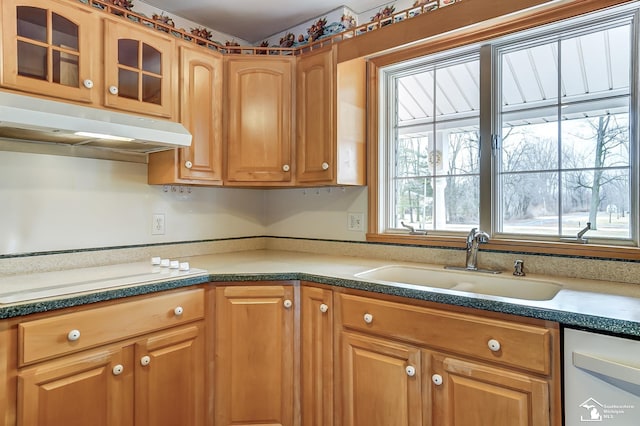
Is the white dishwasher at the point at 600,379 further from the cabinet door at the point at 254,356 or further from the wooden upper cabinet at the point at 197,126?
the wooden upper cabinet at the point at 197,126

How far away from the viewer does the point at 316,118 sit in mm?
2191

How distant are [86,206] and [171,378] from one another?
38.7 inches

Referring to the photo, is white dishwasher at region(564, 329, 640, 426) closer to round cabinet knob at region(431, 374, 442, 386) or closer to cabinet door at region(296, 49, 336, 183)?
round cabinet knob at region(431, 374, 442, 386)

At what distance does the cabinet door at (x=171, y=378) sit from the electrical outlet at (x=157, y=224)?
0.75m

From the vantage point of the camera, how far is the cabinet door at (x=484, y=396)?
1201 mm

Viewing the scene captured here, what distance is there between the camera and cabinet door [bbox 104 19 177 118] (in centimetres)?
176

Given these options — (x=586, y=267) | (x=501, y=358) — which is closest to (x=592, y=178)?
(x=586, y=267)

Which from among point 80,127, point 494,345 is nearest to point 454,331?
point 494,345

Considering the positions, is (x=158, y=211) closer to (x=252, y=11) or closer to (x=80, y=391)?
(x=80, y=391)

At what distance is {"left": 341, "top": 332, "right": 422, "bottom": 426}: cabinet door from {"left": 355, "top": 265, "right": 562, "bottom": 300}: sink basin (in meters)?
0.28

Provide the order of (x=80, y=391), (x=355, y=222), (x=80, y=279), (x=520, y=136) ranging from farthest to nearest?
1. (x=355, y=222)
2. (x=520, y=136)
3. (x=80, y=279)
4. (x=80, y=391)

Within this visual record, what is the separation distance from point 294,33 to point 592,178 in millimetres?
1993

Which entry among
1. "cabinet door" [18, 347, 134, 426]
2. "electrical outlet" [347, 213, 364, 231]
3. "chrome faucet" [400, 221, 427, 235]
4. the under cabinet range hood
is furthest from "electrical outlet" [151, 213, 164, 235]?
"chrome faucet" [400, 221, 427, 235]

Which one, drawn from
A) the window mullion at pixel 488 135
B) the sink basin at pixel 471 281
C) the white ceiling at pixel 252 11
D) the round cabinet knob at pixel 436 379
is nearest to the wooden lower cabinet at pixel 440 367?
the round cabinet knob at pixel 436 379
